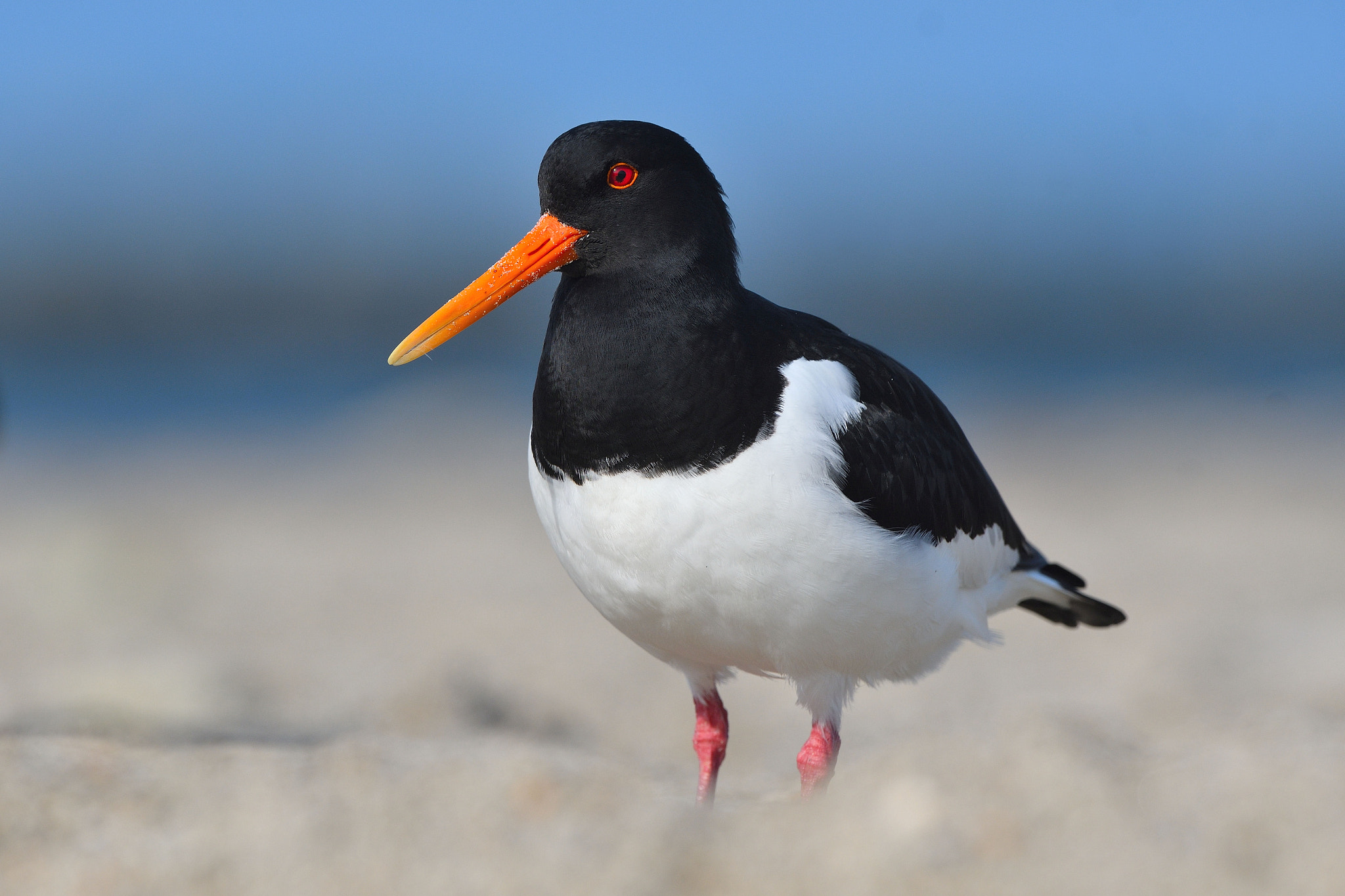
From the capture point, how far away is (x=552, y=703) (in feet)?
22.9

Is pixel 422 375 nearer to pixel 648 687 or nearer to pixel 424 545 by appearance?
pixel 424 545

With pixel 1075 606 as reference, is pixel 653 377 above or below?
above

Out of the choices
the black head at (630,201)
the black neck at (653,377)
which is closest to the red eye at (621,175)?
the black head at (630,201)

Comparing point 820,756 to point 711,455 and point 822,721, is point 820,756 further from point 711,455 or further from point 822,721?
point 711,455

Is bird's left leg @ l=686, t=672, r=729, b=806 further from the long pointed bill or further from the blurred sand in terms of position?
the long pointed bill

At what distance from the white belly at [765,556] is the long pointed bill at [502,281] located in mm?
548

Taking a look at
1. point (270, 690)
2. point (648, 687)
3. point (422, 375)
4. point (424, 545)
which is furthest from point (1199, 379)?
point (270, 690)

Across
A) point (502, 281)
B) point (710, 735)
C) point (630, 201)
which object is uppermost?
point (630, 201)

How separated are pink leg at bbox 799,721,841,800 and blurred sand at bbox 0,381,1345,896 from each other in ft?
0.63

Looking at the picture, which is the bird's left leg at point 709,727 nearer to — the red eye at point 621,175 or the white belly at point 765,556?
the white belly at point 765,556

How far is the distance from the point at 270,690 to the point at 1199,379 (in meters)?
21.7

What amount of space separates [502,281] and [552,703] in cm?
346

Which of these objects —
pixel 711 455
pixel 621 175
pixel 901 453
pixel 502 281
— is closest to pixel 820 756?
pixel 901 453

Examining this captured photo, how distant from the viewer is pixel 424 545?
11.7m
